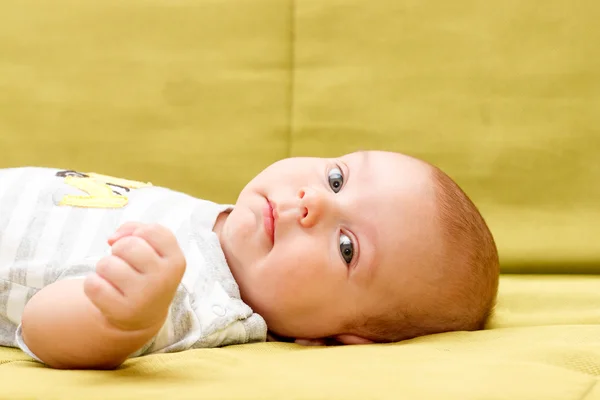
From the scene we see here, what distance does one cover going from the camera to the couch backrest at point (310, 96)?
1.57 metres

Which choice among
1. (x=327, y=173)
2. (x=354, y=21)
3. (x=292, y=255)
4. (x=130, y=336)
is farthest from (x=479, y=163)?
(x=130, y=336)

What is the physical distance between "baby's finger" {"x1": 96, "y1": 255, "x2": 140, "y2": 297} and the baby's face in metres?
0.32

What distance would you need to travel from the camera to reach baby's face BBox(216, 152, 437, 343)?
3.41ft

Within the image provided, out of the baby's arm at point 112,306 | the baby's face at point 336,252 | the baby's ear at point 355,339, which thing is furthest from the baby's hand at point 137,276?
the baby's ear at point 355,339

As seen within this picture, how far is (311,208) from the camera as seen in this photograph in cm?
105

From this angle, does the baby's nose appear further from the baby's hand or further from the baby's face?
the baby's hand

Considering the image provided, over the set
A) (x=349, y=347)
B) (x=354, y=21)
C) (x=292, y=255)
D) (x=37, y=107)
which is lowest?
(x=349, y=347)

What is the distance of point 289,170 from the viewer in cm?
116

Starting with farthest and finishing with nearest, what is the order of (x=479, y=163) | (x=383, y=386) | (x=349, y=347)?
1. (x=479, y=163)
2. (x=349, y=347)
3. (x=383, y=386)

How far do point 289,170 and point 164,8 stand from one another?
0.62 metres

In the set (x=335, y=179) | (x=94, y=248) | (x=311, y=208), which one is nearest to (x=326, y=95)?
(x=335, y=179)

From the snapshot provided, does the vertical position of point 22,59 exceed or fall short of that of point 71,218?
it exceeds it

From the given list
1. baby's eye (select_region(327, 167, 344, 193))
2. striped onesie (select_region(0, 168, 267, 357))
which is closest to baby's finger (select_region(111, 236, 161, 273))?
striped onesie (select_region(0, 168, 267, 357))

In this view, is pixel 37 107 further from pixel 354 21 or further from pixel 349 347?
pixel 349 347
